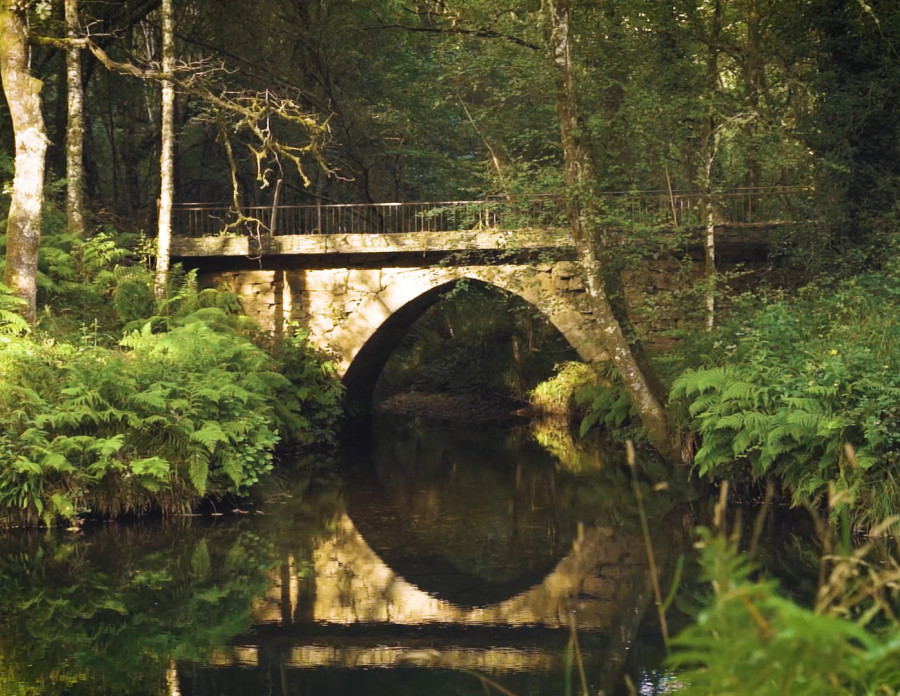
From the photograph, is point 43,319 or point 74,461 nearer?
point 74,461

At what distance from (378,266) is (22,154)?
5508 millimetres

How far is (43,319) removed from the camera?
41.8 feet

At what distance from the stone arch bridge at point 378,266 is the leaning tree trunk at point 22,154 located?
286 cm

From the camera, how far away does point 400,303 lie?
16250mm

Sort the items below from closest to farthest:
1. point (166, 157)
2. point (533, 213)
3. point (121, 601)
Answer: point (121, 601) < point (533, 213) < point (166, 157)

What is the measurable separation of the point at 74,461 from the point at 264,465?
226 centimetres

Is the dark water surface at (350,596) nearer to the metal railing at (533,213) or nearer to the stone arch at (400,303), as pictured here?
the metal railing at (533,213)

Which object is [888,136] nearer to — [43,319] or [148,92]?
[43,319]

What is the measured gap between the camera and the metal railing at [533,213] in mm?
12711

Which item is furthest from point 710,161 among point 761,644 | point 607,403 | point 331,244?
point 761,644

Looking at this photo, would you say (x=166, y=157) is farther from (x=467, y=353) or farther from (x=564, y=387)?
(x=467, y=353)

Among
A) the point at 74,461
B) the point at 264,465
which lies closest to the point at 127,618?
the point at 74,461

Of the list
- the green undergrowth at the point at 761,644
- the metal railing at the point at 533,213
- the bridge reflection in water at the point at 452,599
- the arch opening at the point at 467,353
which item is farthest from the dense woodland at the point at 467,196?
the green undergrowth at the point at 761,644

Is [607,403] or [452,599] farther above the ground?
[607,403]
